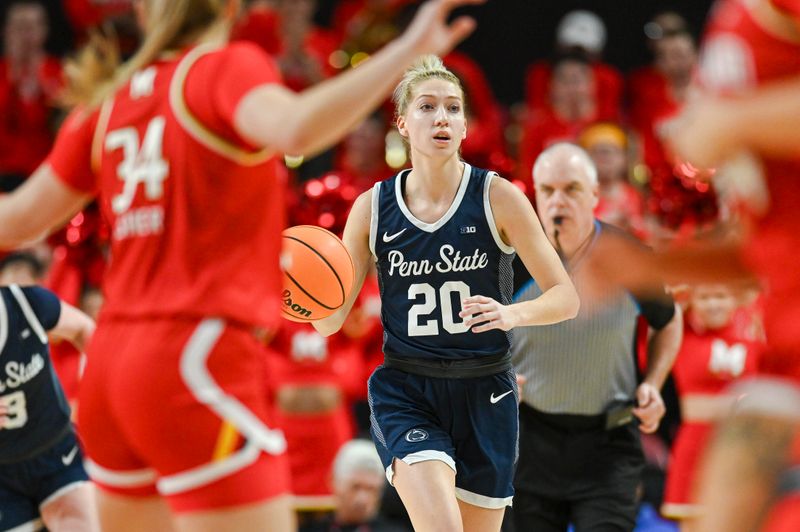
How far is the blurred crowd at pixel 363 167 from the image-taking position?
845cm

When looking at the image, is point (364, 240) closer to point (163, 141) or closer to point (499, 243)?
point (499, 243)

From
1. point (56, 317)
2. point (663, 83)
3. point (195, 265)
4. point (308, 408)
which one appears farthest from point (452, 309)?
point (663, 83)

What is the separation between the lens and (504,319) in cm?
426

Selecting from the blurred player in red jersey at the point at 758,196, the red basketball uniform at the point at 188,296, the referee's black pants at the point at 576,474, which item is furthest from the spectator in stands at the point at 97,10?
the blurred player in red jersey at the point at 758,196

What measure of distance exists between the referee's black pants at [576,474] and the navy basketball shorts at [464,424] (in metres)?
0.78

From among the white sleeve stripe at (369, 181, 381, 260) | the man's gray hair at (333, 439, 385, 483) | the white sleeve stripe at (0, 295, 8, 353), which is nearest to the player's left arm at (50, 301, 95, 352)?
the white sleeve stripe at (0, 295, 8, 353)

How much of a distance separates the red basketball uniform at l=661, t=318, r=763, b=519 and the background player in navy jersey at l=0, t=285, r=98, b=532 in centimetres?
442

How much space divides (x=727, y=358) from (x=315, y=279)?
4.53m

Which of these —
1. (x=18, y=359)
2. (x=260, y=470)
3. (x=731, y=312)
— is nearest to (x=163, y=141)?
(x=260, y=470)

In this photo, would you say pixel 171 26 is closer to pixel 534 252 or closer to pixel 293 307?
pixel 293 307

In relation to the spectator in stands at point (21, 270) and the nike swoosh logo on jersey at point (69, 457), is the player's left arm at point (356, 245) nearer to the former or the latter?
the nike swoosh logo on jersey at point (69, 457)

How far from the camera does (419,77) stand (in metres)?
5.00

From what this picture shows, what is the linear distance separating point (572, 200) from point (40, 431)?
2.66m

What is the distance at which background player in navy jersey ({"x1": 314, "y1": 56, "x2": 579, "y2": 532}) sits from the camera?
15.3ft
